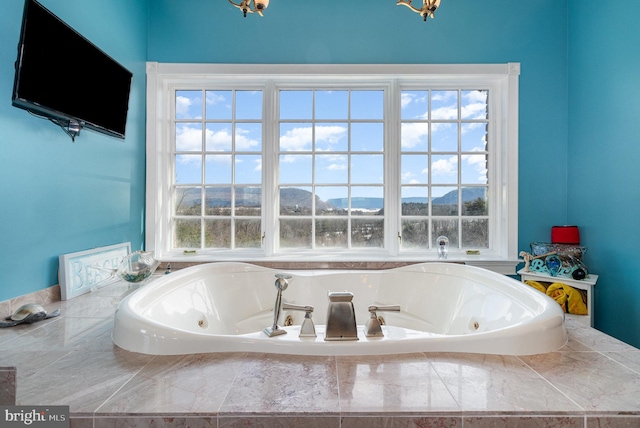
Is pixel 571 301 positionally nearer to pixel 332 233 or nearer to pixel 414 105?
pixel 332 233

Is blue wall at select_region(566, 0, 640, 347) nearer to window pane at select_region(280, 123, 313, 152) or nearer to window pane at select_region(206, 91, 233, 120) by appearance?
window pane at select_region(280, 123, 313, 152)

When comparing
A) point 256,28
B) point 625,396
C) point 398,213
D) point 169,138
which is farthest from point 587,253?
point 169,138

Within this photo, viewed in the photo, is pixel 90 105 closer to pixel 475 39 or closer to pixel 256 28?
pixel 256 28

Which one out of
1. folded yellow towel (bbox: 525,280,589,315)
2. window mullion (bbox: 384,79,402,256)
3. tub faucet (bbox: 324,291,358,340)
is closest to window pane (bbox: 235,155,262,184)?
window mullion (bbox: 384,79,402,256)

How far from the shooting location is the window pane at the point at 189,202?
2561 mm

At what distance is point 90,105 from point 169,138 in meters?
0.86

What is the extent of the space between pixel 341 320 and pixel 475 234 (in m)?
1.80

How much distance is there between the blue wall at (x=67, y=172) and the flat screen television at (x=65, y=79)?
7 cm

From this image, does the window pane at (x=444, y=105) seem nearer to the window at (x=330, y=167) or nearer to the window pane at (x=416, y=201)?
the window at (x=330, y=167)

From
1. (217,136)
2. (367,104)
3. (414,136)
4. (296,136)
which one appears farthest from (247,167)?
(414,136)

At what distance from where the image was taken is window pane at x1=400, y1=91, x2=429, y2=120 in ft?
8.31

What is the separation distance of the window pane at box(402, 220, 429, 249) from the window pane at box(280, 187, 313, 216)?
2.54 feet

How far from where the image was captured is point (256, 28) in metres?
2.38

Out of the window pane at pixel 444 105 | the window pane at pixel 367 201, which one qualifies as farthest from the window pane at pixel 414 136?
the window pane at pixel 367 201
